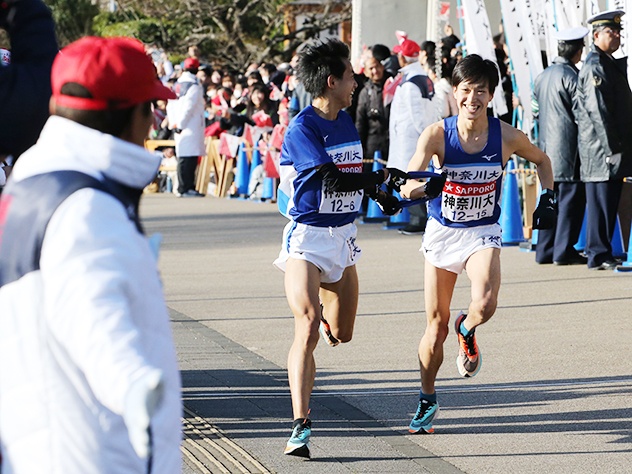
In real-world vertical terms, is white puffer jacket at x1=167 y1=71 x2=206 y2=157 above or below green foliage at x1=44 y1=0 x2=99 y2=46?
below

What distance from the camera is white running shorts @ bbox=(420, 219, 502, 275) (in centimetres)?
734

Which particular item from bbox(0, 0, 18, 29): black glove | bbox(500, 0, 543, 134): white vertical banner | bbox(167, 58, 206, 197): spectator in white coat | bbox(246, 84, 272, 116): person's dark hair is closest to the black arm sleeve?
bbox(0, 0, 18, 29): black glove

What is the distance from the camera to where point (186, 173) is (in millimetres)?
25812

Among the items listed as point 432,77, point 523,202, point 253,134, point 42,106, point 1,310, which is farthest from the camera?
point 253,134

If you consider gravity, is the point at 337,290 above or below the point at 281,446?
above

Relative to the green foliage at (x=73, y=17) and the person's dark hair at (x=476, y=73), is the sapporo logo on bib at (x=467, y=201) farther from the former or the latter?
the green foliage at (x=73, y=17)

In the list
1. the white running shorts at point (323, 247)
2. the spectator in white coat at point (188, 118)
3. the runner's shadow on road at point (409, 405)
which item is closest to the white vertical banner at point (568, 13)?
the runner's shadow on road at point (409, 405)

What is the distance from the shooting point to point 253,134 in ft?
77.7

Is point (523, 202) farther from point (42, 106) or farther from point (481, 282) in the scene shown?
point (42, 106)

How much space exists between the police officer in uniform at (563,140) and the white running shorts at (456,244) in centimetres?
636

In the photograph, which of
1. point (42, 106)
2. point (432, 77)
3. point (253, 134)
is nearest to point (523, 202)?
point (432, 77)

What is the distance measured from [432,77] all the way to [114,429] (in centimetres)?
1521

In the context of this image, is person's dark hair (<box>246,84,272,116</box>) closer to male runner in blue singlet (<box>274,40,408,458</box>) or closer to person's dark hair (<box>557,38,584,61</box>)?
person's dark hair (<box>557,38,584,61</box>)

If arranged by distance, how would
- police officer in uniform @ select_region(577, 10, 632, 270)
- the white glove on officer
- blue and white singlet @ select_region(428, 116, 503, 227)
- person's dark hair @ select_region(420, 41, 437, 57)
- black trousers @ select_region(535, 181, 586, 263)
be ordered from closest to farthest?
1. the white glove on officer
2. blue and white singlet @ select_region(428, 116, 503, 227)
3. police officer in uniform @ select_region(577, 10, 632, 270)
4. black trousers @ select_region(535, 181, 586, 263)
5. person's dark hair @ select_region(420, 41, 437, 57)
